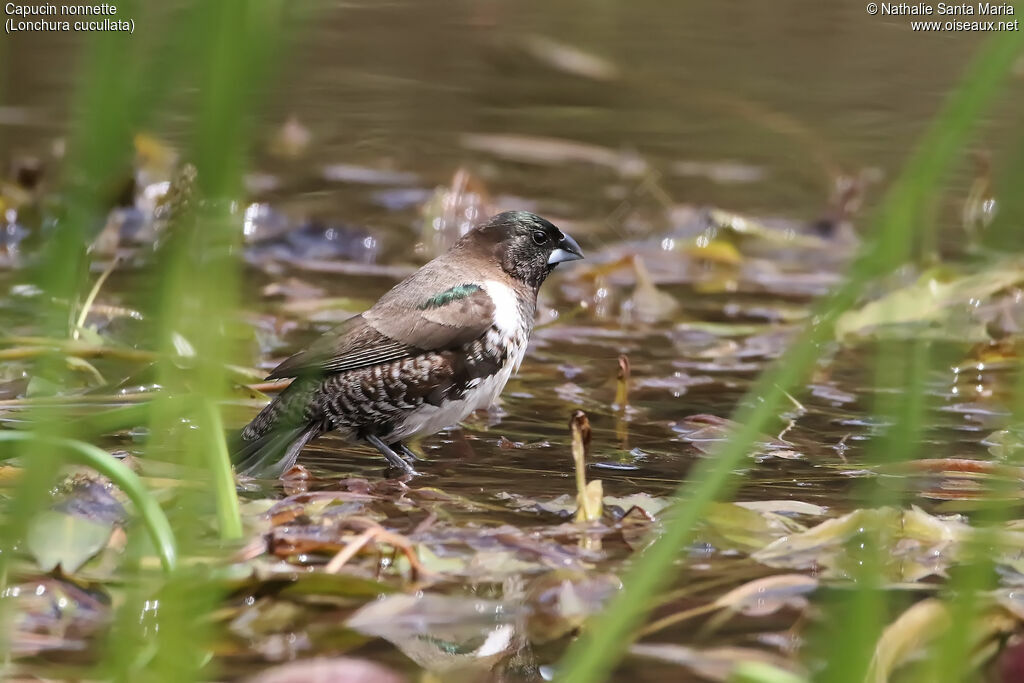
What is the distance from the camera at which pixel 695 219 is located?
308 inches

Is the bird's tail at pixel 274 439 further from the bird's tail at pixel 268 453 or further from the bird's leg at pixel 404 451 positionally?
the bird's leg at pixel 404 451

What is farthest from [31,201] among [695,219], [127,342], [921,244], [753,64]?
[753,64]

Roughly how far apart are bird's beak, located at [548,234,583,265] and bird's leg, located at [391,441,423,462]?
991 mm

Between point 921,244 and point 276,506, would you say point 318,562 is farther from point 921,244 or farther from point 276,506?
point 921,244

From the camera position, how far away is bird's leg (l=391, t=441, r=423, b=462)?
4594 mm

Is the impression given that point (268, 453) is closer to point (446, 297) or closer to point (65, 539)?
point (446, 297)

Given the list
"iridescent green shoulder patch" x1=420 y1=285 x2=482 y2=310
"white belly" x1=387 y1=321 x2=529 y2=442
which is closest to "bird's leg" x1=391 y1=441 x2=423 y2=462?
"white belly" x1=387 y1=321 x2=529 y2=442

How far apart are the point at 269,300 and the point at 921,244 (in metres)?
2.97

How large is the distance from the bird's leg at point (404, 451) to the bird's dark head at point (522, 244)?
0.83 meters

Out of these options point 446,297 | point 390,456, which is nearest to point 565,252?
point 446,297

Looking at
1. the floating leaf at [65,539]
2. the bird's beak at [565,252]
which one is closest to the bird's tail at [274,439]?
the floating leaf at [65,539]

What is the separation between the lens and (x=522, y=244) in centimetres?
529

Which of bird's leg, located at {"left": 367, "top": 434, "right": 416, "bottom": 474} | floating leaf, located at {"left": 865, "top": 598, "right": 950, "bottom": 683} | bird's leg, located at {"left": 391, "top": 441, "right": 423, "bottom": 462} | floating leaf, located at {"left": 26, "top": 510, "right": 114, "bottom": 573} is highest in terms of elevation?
→ floating leaf, located at {"left": 26, "top": 510, "right": 114, "bottom": 573}

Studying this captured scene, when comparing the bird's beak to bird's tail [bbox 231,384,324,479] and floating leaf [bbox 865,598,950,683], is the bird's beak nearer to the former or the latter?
bird's tail [bbox 231,384,324,479]
